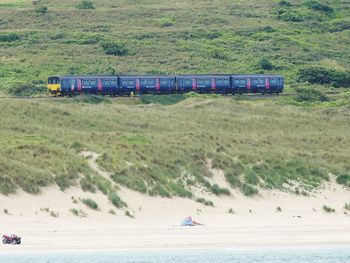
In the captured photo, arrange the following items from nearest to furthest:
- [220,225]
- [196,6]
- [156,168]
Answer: [220,225], [156,168], [196,6]

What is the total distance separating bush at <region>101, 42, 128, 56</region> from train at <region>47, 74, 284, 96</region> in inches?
1126

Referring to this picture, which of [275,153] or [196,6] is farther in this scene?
[196,6]

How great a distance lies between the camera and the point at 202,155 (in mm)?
57750

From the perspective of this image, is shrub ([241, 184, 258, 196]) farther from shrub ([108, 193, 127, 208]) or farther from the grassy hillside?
the grassy hillside

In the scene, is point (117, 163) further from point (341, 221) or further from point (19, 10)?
point (19, 10)

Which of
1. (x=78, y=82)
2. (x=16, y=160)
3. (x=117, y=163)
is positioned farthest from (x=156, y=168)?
(x=78, y=82)

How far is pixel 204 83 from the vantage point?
9844 cm

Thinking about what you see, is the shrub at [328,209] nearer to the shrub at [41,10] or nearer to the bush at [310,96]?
the bush at [310,96]

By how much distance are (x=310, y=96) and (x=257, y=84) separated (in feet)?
16.2

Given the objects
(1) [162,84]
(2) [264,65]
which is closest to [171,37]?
(2) [264,65]

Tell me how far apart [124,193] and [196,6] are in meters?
109

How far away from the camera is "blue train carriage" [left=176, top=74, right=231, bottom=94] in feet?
319

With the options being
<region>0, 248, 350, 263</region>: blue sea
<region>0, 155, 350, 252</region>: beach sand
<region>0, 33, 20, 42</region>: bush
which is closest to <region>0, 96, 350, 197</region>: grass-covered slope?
<region>0, 155, 350, 252</region>: beach sand

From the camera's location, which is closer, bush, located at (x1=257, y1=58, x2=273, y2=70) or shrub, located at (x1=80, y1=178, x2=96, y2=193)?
shrub, located at (x1=80, y1=178, x2=96, y2=193)
